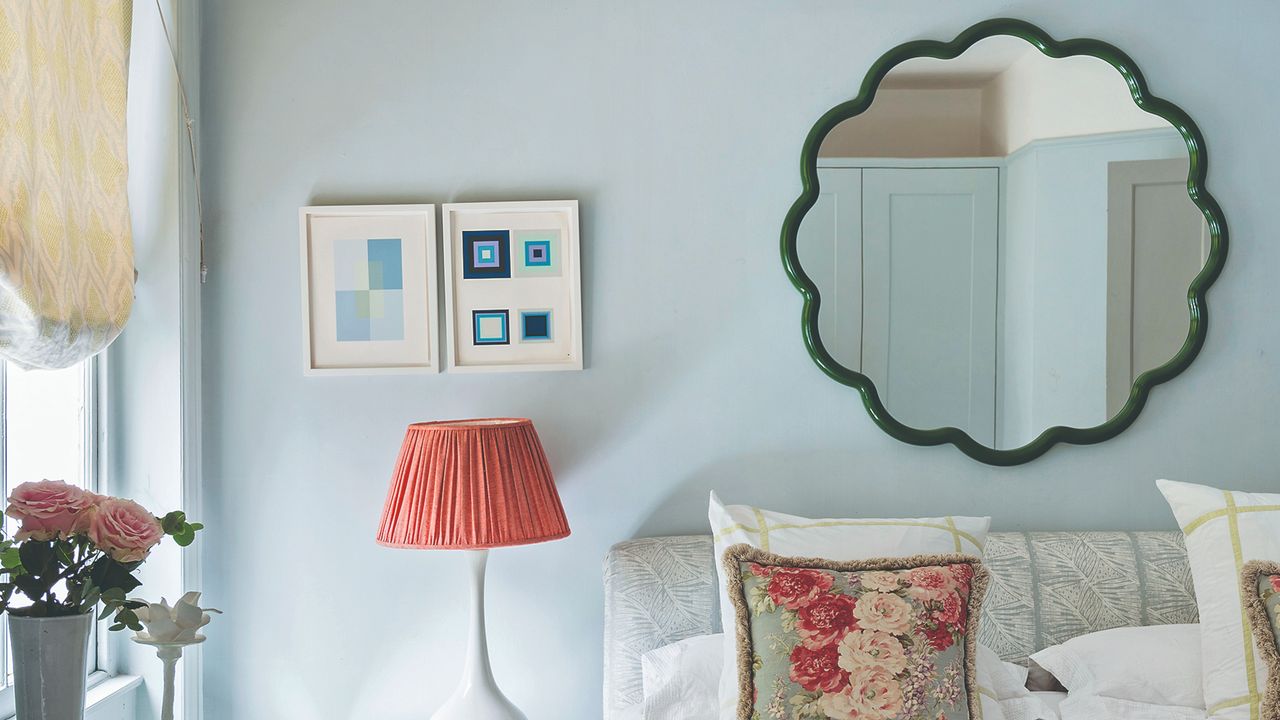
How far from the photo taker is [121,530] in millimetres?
1350

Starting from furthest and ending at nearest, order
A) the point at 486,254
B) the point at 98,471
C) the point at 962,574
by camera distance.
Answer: the point at 486,254 < the point at 98,471 < the point at 962,574

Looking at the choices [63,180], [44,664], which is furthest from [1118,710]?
[63,180]

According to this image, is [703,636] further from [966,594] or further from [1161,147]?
[1161,147]

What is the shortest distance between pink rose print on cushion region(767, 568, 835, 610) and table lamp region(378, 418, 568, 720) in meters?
0.51

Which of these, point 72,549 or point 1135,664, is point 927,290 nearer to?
point 1135,664

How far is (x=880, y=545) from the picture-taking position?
1699 mm

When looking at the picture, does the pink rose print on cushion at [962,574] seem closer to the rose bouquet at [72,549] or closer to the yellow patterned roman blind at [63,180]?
the rose bouquet at [72,549]

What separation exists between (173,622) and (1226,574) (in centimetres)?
180

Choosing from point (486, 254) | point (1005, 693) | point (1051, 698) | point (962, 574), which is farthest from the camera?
point (486, 254)

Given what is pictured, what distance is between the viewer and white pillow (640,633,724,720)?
1662mm

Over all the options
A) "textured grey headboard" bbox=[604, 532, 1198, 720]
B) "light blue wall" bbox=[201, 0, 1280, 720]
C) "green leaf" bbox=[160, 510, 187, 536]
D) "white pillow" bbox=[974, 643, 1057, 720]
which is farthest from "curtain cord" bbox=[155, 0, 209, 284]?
"white pillow" bbox=[974, 643, 1057, 720]

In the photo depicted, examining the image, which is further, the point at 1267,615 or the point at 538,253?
the point at 538,253

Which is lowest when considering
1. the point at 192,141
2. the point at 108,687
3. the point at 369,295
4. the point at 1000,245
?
the point at 108,687

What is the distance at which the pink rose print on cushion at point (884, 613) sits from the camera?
4.86ft
